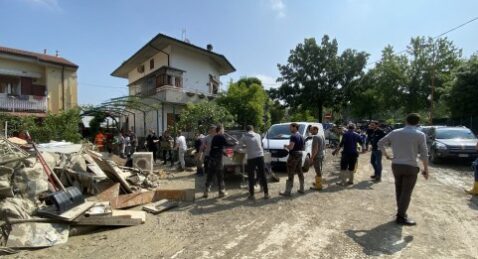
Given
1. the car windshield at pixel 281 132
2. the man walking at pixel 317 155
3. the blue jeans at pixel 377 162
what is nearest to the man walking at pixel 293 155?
the man walking at pixel 317 155

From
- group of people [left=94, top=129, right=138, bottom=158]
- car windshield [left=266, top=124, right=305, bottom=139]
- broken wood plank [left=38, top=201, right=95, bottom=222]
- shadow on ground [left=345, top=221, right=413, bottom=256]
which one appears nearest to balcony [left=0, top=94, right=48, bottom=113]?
group of people [left=94, top=129, right=138, bottom=158]

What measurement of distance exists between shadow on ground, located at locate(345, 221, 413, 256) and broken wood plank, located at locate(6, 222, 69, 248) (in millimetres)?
4754

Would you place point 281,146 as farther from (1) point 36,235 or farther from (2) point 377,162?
(1) point 36,235

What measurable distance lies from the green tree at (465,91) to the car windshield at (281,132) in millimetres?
15647

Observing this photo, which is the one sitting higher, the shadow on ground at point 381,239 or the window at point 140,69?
the window at point 140,69

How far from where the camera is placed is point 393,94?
1505 inches

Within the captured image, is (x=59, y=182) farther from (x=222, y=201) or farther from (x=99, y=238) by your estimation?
(x=222, y=201)

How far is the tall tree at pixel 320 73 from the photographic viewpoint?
37.1m

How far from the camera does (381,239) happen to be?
5.65 meters

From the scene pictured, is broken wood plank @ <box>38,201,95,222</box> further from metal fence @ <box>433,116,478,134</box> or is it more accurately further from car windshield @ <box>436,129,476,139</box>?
metal fence @ <box>433,116,478,134</box>

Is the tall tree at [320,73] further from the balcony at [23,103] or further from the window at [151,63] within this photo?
the balcony at [23,103]

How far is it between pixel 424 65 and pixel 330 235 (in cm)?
3752

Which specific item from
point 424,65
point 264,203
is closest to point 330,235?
point 264,203

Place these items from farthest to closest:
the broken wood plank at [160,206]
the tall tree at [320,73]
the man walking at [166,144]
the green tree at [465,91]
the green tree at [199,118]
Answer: the tall tree at [320,73]
the green tree at [465,91]
the green tree at [199,118]
the man walking at [166,144]
the broken wood plank at [160,206]
